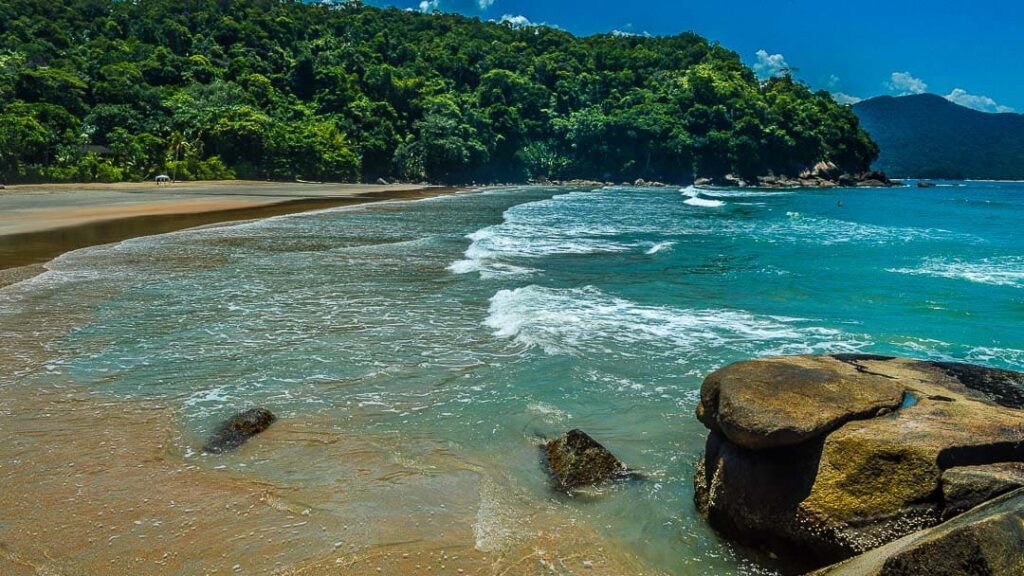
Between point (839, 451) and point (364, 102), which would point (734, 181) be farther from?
point (839, 451)

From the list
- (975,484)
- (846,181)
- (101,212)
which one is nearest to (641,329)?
(975,484)

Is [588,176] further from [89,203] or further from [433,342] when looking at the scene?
[433,342]

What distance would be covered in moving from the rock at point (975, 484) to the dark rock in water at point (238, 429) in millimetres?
5668

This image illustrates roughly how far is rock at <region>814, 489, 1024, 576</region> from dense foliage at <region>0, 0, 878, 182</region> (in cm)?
6158

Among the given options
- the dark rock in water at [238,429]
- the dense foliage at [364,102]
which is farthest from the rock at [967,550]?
the dense foliage at [364,102]

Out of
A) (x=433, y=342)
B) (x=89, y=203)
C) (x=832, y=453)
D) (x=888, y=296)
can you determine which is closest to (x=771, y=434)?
(x=832, y=453)

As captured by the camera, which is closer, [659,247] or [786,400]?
[786,400]

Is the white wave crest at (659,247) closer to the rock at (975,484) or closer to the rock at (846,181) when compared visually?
the rock at (975,484)

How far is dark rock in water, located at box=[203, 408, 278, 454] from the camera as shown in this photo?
5.71 metres

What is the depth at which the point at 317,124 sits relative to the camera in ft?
270

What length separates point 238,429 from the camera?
5.95 metres

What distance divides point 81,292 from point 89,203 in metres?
29.3

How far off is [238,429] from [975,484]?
19.6 ft

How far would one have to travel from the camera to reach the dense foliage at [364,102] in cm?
6209
